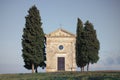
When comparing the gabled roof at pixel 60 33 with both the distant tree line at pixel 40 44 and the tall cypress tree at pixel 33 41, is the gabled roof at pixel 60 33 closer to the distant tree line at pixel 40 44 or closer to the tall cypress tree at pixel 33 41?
the distant tree line at pixel 40 44

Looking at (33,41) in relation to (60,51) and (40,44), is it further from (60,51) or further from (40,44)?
(60,51)

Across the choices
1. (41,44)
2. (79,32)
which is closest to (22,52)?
(41,44)

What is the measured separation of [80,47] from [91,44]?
6.57ft

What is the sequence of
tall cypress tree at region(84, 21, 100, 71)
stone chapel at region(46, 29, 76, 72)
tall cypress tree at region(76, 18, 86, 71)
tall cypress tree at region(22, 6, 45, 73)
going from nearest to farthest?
tall cypress tree at region(22, 6, 45, 73) < tall cypress tree at region(84, 21, 100, 71) < tall cypress tree at region(76, 18, 86, 71) < stone chapel at region(46, 29, 76, 72)

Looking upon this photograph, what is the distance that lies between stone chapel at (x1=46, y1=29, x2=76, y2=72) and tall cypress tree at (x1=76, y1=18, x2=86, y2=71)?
742mm

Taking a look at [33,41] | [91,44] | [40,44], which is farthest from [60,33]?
[33,41]

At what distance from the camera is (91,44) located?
51781mm

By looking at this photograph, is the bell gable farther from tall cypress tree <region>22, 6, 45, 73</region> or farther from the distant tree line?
tall cypress tree <region>22, 6, 45, 73</region>

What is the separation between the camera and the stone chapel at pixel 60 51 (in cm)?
5372

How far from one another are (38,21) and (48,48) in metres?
5.16

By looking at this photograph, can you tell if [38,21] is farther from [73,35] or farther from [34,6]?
[73,35]

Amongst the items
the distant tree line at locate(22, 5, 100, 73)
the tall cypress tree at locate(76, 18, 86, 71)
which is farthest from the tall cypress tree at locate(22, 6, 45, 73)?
the tall cypress tree at locate(76, 18, 86, 71)

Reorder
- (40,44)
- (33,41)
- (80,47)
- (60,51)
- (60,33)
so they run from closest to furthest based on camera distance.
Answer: (33,41) < (40,44) < (80,47) < (60,51) < (60,33)

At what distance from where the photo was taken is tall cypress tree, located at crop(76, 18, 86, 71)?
52.0 metres
